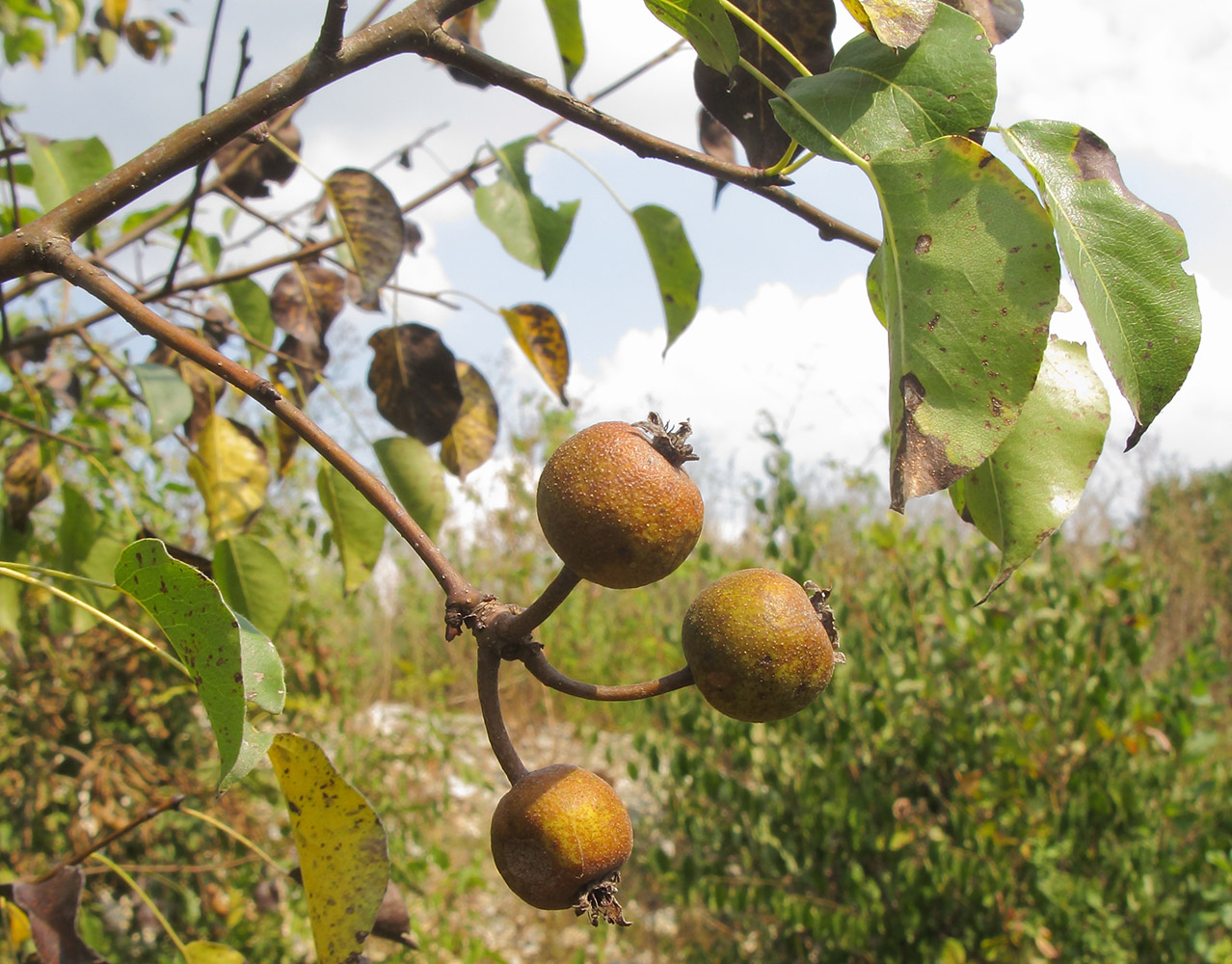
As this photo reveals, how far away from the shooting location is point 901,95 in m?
0.71

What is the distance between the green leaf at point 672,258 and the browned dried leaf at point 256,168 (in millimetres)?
837

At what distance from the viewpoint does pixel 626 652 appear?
21.1ft

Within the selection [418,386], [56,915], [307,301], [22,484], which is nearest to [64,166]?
[307,301]

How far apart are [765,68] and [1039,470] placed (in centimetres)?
50

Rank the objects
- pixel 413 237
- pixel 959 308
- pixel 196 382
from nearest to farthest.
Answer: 1. pixel 959 308
2. pixel 196 382
3. pixel 413 237

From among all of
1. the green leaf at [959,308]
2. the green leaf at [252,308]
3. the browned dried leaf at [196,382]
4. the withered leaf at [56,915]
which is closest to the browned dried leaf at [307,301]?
the green leaf at [252,308]

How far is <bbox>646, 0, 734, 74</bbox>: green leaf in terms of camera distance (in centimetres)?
73

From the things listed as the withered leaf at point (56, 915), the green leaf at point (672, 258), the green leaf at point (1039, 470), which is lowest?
the withered leaf at point (56, 915)

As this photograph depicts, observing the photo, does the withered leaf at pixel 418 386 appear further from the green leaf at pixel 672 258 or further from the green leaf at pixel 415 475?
the green leaf at pixel 672 258

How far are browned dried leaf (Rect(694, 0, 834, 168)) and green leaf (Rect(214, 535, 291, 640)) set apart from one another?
0.86 m

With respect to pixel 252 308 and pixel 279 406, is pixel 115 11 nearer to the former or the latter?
pixel 252 308

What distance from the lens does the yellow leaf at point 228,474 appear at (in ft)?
5.07

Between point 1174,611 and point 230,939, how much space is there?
7.59m

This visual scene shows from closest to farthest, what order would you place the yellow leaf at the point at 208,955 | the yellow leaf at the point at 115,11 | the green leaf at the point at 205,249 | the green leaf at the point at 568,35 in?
the yellow leaf at the point at 208,955, the green leaf at the point at 568,35, the green leaf at the point at 205,249, the yellow leaf at the point at 115,11
